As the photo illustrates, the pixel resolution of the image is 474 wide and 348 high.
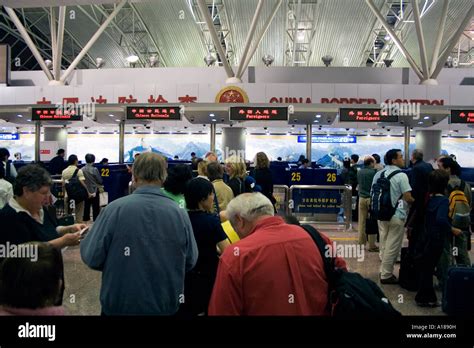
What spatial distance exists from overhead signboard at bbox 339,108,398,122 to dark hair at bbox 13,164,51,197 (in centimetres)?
1200

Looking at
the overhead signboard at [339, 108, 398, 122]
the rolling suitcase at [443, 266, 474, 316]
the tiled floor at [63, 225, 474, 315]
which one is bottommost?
the tiled floor at [63, 225, 474, 315]

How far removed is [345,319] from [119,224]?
141 cm

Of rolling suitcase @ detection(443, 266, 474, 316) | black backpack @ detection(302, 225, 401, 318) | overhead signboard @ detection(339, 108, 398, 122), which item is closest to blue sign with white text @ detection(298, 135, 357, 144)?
overhead signboard @ detection(339, 108, 398, 122)

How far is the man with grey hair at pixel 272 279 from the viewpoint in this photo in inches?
84.1

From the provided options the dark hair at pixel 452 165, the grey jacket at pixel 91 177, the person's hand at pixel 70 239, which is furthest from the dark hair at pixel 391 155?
the grey jacket at pixel 91 177

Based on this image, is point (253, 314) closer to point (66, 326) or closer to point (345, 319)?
point (345, 319)

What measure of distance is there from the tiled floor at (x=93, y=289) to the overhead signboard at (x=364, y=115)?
6.55m

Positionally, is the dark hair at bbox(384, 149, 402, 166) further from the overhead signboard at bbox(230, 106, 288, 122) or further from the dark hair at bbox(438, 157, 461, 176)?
the overhead signboard at bbox(230, 106, 288, 122)

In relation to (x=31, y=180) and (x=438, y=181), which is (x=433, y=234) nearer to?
(x=438, y=181)

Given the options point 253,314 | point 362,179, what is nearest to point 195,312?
point 253,314

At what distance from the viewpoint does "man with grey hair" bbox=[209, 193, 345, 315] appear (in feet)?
7.01

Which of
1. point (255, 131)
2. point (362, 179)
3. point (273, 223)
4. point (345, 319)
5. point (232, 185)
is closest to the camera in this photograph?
point (345, 319)

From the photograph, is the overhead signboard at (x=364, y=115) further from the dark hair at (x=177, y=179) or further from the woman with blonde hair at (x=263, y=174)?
the dark hair at (x=177, y=179)

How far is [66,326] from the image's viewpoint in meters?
2.07
